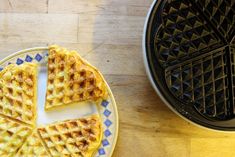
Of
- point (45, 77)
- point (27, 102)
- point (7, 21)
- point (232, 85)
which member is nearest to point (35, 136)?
point (27, 102)

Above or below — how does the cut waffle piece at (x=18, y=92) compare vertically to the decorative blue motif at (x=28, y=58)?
below

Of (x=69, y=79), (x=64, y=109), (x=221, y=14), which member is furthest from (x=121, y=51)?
(x=221, y=14)

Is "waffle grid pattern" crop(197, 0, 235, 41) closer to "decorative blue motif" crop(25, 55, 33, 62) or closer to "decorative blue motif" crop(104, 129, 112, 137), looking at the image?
"decorative blue motif" crop(104, 129, 112, 137)

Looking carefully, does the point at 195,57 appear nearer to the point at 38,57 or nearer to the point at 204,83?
the point at 204,83

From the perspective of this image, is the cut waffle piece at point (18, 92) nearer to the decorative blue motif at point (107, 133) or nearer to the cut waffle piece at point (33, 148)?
the cut waffle piece at point (33, 148)

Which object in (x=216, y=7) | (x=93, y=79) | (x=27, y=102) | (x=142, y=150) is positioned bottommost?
(x=142, y=150)

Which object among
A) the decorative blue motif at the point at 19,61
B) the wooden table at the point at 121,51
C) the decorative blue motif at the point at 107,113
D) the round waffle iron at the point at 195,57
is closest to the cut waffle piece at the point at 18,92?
the decorative blue motif at the point at 19,61

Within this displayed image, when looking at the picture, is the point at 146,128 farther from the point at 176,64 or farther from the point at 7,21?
the point at 7,21
